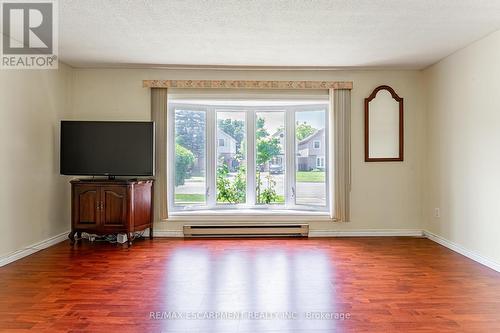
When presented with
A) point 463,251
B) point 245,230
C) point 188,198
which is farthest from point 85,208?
point 463,251

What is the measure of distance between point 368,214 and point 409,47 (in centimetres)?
230

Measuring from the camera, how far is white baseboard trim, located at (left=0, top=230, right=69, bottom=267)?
12.2 ft

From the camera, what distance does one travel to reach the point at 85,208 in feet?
14.6

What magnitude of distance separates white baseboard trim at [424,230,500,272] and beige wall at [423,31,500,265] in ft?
0.14

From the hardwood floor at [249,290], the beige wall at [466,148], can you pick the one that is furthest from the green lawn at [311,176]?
the beige wall at [466,148]

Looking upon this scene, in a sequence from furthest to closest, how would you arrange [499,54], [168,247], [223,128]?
[223,128] < [168,247] < [499,54]

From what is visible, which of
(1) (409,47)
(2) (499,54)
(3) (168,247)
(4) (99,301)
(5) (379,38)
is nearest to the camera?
(4) (99,301)

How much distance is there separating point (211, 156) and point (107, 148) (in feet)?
4.81

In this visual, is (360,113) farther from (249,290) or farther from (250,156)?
(249,290)

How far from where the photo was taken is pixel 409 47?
4066 mm

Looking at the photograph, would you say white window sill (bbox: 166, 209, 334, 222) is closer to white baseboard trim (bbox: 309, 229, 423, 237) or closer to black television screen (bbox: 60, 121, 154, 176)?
white baseboard trim (bbox: 309, 229, 423, 237)

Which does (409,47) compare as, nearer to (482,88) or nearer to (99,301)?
(482,88)

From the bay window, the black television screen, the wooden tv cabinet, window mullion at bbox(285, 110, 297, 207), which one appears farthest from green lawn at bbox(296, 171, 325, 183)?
the wooden tv cabinet

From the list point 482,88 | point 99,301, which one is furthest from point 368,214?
point 99,301
